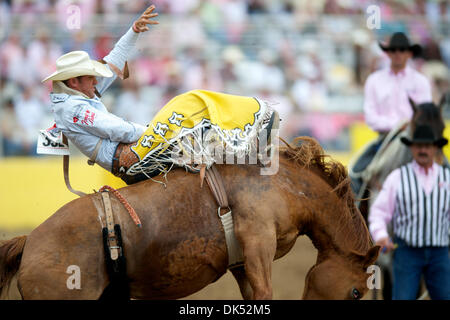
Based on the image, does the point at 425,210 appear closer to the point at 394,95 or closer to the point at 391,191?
the point at 391,191

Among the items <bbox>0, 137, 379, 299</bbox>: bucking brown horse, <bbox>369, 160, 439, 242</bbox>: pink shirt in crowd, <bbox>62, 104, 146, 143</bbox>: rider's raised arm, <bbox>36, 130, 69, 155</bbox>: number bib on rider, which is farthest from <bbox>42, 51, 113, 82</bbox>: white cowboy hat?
<bbox>369, 160, 439, 242</bbox>: pink shirt in crowd

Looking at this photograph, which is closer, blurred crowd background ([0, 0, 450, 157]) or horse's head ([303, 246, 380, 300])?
horse's head ([303, 246, 380, 300])

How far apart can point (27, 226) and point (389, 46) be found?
5991 mm

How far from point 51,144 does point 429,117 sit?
3.23 meters

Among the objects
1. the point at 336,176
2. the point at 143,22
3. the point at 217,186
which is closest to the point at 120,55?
the point at 143,22

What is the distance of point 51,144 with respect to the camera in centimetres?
396

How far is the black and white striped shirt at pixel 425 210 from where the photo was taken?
16.5 ft

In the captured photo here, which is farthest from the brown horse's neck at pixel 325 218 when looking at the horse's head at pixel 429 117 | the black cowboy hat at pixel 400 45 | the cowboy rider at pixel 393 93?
the black cowboy hat at pixel 400 45

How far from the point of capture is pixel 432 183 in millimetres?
5070

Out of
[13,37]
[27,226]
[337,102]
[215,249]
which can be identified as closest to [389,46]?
[215,249]

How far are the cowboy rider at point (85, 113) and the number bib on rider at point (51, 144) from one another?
0.06 metres

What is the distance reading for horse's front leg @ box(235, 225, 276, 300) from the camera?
12.1 feet

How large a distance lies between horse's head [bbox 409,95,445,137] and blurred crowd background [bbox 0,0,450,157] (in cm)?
508

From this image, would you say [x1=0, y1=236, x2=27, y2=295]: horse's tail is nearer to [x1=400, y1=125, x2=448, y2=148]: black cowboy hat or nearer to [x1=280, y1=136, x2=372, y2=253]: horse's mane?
[x1=280, y1=136, x2=372, y2=253]: horse's mane
